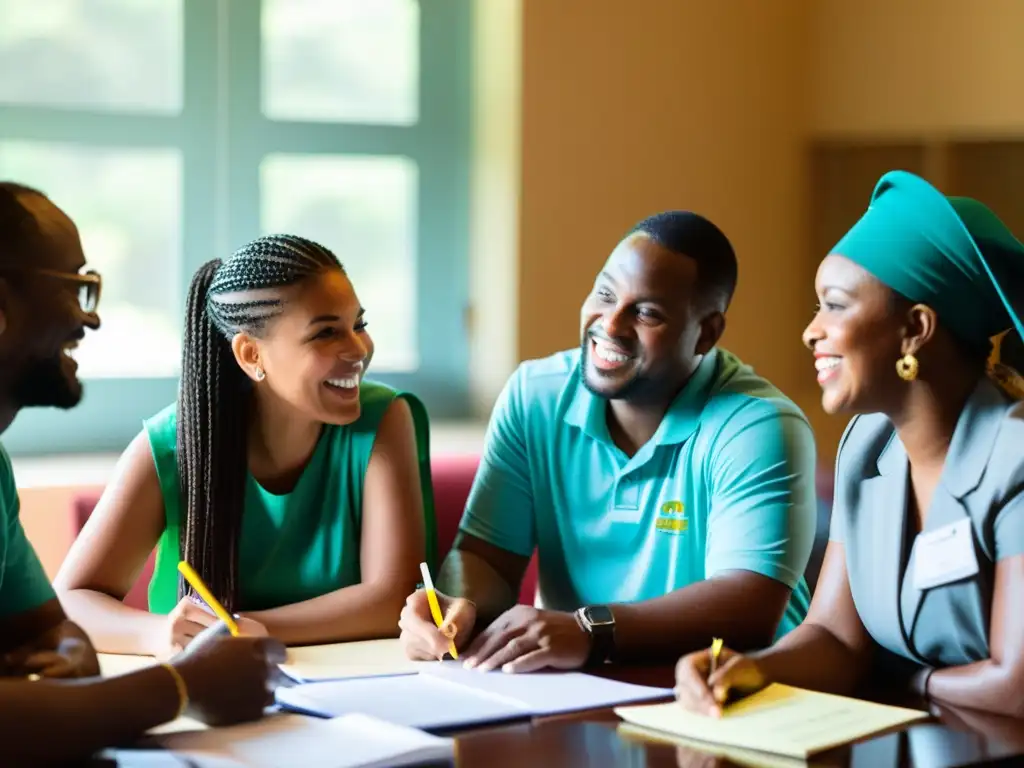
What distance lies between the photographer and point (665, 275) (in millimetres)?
2266

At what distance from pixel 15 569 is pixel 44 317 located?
0.35m

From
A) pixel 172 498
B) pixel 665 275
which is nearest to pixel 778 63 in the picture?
pixel 665 275

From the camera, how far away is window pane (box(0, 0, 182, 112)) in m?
3.42

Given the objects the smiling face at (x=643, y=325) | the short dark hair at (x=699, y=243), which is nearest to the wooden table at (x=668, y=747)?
the smiling face at (x=643, y=325)

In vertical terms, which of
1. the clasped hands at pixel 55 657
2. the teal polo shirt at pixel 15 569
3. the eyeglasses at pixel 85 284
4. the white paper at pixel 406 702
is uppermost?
the eyeglasses at pixel 85 284

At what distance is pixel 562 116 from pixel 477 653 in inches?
87.2

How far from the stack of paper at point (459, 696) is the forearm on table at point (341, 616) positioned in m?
0.30

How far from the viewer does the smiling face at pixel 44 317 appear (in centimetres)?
158

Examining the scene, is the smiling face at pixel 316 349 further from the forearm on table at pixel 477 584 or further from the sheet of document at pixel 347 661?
the sheet of document at pixel 347 661

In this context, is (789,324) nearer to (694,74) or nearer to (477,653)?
(694,74)

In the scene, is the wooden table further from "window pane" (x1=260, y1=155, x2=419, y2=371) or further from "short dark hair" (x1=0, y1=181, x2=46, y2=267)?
"window pane" (x1=260, y1=155, x2=419, y2=371)

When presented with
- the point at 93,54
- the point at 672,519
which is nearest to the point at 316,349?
the point at 672,519

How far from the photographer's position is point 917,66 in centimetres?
389

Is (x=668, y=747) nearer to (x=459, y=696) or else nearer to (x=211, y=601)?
(x=459, y=696)
